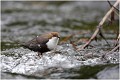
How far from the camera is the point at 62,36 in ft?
30.1

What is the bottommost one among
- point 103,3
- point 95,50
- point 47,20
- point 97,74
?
point 97,74

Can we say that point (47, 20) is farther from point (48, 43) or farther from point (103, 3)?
point (48, 43)

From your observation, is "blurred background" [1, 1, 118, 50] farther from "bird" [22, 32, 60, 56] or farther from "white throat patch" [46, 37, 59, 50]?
"white throat patch" [46, 37, 59, 50]

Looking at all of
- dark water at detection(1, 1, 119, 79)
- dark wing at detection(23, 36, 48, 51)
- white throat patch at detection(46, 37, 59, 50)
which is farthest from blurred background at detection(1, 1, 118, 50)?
white throat patch at detection(46, 37, 59, 50)

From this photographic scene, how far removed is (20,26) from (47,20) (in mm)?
1099

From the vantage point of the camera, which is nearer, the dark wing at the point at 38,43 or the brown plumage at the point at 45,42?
the brown plumage at the point at 45,42

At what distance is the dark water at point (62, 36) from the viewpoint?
5.24m

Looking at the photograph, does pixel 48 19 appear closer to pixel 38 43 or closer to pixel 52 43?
pixel 38 43

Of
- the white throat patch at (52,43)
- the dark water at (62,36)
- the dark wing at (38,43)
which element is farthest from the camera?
the dark wing at (38,43)

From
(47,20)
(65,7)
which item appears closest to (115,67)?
(47,20)

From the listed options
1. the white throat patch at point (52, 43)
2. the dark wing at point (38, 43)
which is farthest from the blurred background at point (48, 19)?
the white throat patch at point (52, 43)

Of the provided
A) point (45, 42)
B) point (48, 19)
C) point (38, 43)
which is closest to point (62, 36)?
point (48, 19)

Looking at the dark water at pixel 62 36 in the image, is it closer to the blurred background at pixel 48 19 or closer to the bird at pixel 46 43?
the blurred background at pixel 48 19

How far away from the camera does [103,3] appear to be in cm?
1378
